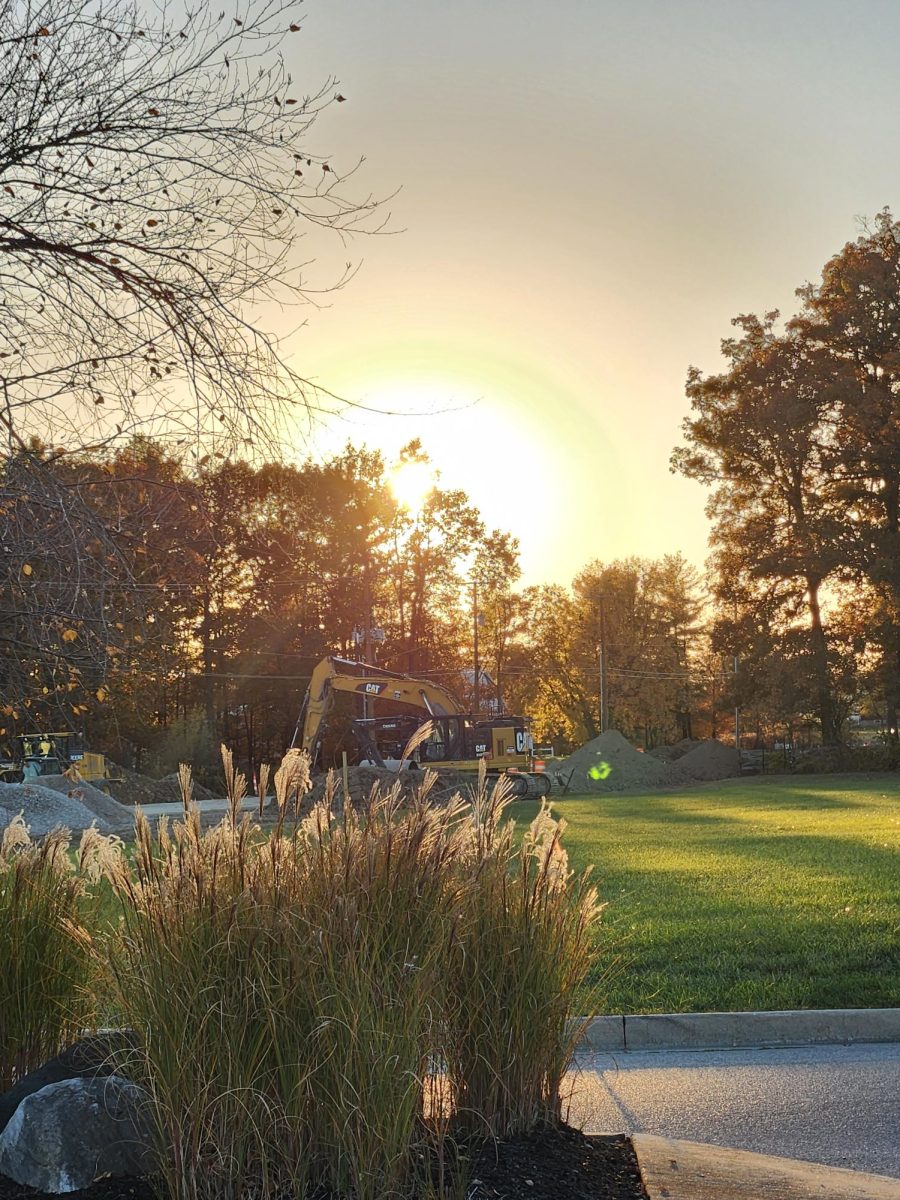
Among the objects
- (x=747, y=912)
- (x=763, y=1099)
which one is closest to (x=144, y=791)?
(x=747, y=912)

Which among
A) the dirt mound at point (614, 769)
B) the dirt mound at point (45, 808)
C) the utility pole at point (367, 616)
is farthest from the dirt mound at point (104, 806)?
the utility pole at point (367, 616)

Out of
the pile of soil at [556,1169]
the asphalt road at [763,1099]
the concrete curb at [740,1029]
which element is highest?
the pile of soil at [556,1169]

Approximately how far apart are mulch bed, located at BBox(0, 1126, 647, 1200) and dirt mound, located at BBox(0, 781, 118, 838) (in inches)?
881

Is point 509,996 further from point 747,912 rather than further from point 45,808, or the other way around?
point 45,808

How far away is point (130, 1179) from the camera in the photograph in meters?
3.85

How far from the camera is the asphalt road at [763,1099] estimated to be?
5340mm

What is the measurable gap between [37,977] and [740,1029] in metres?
4.34

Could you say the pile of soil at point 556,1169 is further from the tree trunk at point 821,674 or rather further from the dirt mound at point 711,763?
the dirt mound at point 711,763

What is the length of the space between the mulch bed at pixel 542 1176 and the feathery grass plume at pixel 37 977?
0.90 metres

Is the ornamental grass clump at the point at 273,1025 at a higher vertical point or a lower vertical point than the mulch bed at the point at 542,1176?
higher

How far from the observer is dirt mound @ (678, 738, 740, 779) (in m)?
51.7

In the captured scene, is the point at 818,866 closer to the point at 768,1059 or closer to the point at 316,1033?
the point at 768,1059

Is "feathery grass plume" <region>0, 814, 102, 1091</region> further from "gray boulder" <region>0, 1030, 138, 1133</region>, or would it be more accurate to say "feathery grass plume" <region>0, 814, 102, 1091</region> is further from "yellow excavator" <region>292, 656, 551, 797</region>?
"yellow excavator" <region>292, 656, 551, 797</region>

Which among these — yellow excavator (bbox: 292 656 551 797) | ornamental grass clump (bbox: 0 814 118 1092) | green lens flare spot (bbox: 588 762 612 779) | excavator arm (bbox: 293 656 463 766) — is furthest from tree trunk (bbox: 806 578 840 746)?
ornamental grass clump (bbox: 0 814 118 1092)
